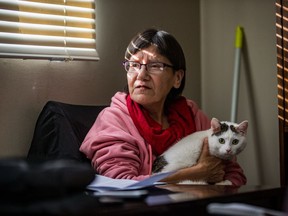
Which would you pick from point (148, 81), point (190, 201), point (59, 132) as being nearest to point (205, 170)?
point (148, 81)

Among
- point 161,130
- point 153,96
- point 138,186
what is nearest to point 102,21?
point 153,96

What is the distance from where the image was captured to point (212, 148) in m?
1.47

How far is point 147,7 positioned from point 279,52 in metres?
0.72

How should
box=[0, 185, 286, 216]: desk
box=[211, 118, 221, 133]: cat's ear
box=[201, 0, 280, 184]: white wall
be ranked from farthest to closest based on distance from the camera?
1. box=[201, 0, 280, 184]: white wall
2. box=[211, 118, 221, 133]: cat's ear
3. box=[0, 185, 286, 216]: desk

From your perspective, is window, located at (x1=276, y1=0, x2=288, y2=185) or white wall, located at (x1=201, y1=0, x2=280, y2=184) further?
white wall, located at (x1=201, y1=0, x2=280, y2=184)

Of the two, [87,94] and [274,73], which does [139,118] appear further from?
[274,73]

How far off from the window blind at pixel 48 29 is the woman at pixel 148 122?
25 cm

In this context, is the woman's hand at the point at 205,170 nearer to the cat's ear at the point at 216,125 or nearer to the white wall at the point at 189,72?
the cat's ear at the point at 216,125

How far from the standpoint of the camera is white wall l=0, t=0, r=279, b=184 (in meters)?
1.60

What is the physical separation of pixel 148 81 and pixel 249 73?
0.67 meters

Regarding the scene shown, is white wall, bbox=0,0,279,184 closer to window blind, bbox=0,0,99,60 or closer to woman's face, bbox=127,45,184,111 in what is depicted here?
window blind, bbox=0,0,99,60

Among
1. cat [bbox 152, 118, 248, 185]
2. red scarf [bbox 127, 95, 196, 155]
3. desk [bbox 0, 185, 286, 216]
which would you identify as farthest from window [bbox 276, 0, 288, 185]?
desk [bbox 0, 185, 286, 216]

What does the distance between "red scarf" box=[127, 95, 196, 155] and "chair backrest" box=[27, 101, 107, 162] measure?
0.60 feet

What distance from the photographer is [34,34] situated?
5.33 ft
